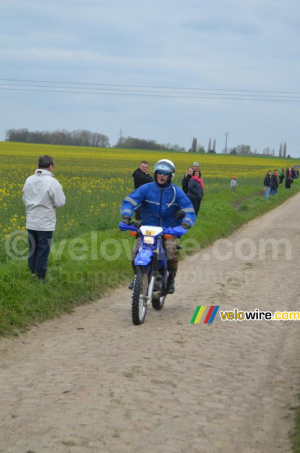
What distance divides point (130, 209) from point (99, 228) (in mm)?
7975

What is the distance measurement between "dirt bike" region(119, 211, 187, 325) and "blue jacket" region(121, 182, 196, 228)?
0.85 feet

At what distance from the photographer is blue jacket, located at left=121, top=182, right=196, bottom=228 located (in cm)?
909

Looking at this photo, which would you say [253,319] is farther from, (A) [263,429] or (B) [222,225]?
(B) [222,225]

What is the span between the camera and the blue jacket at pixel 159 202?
909 centimetres

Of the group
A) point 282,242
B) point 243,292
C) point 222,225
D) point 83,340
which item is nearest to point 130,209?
point 83,340

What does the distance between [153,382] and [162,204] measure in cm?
337

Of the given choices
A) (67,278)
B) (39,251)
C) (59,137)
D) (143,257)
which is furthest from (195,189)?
(59,137)

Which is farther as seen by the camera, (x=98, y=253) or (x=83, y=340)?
(x=98, y=253)

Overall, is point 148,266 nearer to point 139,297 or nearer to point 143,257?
point 143,257

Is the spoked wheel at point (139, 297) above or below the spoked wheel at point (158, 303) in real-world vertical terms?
above

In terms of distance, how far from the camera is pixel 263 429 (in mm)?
5422

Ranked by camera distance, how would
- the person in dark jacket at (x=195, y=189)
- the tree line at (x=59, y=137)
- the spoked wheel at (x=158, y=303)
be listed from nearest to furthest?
the spoked wheel at (x=158, y=303)
the person in dark jacket at (x=195, y=189)
the tree line at (x=59, y=137)

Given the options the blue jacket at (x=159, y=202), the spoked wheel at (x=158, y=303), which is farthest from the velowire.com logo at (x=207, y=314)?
the blue jacket at (x=159, y=202)
